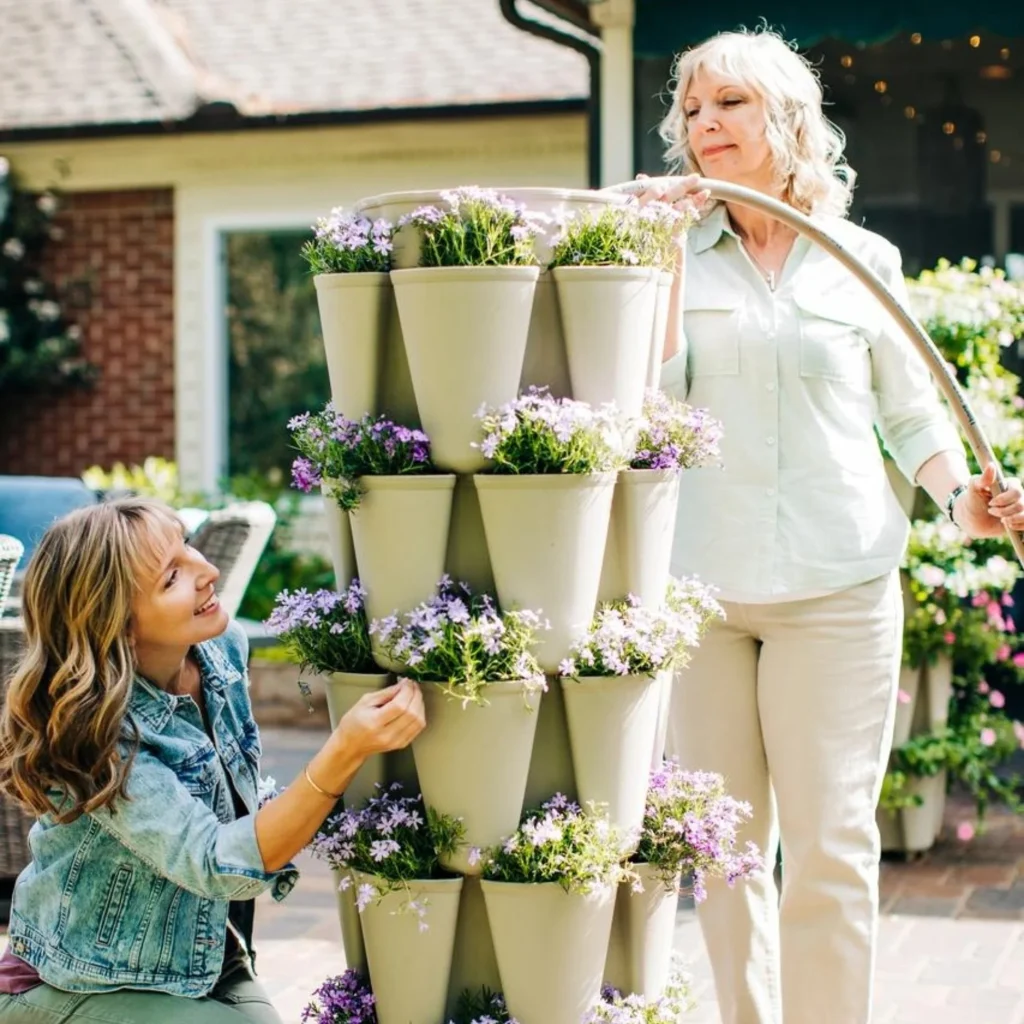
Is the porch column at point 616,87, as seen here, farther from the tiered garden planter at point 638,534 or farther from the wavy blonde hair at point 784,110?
the tiered garden planter at point 638,534

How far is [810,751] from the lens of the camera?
9.75 ft

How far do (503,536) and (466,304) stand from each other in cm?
34

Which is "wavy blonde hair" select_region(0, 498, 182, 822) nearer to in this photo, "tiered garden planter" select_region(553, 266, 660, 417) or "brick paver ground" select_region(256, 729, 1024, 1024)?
"tiered garden planter" select_region(553, 266, 660, 417)

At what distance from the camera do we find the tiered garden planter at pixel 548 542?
7.98ft

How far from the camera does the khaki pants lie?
2.97m

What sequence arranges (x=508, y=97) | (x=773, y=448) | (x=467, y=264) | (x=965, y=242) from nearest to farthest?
(x=467, y=264)
(x=773, y=448)
(x=965, y=242)
(x=508, y=97)

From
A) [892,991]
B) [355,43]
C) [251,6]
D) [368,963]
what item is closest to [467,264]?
[368,963]

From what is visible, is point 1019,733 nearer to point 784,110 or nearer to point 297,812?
point 784,110

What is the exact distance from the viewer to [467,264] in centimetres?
241

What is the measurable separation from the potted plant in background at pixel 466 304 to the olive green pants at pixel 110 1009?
100cm

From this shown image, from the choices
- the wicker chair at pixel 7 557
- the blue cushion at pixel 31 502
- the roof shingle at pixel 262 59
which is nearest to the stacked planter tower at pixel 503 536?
the wicker chair at pixel 7 557

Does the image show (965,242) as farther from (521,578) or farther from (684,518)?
(521,578)

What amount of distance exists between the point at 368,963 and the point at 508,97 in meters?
7.15

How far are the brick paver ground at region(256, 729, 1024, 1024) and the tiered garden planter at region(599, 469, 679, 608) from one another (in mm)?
1717
